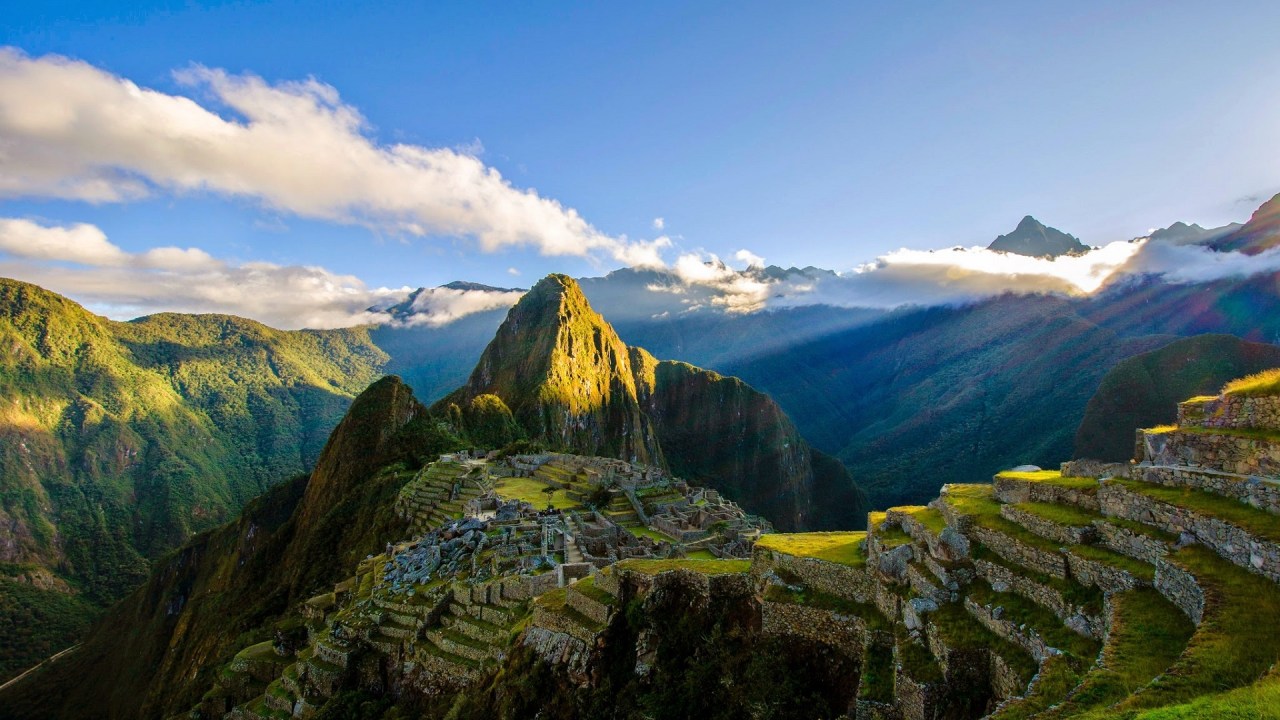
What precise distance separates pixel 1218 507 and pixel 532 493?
5068cm

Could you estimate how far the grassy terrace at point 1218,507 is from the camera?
312 inches

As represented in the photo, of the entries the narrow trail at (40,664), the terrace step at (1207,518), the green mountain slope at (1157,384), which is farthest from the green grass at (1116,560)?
the narrow trail at (40,664)

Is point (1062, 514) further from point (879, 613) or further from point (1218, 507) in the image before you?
point (879, 613)

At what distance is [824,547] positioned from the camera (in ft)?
53.4

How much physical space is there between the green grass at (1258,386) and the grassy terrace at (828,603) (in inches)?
314

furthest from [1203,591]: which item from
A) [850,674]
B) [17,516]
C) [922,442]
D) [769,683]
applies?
[17,516]

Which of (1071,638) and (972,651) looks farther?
(972,651)

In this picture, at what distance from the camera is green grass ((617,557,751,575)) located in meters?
16.8

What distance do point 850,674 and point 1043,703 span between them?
5.65 metres

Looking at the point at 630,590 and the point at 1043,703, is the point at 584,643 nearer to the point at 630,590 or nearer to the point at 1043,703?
the point at 630,590

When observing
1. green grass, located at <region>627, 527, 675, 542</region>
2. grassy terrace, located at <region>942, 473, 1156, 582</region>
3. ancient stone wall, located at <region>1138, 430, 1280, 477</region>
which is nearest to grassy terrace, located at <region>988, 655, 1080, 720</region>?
grassy terrace, located at <region>942, 473, 1156, 582</region>

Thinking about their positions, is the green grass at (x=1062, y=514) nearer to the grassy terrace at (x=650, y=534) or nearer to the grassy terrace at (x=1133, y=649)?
the grassy terrace at (x=1133, y=649)

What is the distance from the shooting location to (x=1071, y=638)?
8.94 meters

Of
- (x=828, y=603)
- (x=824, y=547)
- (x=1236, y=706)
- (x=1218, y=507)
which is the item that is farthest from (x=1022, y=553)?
(x=824, y=547)
